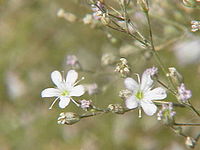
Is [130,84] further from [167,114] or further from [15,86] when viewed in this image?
[15,86]

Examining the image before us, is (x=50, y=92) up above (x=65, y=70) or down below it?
below

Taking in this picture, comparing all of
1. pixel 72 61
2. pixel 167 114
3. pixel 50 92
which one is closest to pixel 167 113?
pixel 167 114

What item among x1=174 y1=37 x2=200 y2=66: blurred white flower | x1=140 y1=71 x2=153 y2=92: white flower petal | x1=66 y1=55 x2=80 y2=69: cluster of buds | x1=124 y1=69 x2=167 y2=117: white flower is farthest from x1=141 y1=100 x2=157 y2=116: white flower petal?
x1=174 y1=37 x2=200 y2=66: blurred white flower

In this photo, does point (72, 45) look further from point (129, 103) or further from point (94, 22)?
point (129, 103)

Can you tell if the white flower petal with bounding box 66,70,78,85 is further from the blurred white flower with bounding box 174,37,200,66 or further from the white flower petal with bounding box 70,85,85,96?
the blurred white flower with bounding box 174,37,200,66

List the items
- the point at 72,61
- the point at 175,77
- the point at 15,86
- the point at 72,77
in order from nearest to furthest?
1. the point at 175,77
2. the point at 72,77
3. the point at 72,61
4. the point at 15,86
